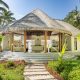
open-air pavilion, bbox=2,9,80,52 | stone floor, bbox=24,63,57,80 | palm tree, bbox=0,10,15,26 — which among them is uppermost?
palm tree, bbox=0,10,15,26

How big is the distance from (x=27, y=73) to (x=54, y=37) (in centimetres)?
1384

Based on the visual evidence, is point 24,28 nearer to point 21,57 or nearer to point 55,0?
point 21,57

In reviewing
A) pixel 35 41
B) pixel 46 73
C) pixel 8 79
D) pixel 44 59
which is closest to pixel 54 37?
pixel 35 41

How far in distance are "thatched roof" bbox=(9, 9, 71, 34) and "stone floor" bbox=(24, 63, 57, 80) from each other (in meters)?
4.79

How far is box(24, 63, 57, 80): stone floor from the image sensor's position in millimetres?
14000

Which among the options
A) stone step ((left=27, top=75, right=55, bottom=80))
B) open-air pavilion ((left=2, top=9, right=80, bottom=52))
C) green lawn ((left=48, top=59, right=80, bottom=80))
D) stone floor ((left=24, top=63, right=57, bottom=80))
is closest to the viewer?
green lawn ((left=48, top=59, right=80, bottom=80))

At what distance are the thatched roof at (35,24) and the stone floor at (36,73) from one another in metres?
4.79

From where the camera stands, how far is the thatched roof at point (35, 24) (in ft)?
70.9

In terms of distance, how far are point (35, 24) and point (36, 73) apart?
802cm

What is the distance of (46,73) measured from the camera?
15.1 metres

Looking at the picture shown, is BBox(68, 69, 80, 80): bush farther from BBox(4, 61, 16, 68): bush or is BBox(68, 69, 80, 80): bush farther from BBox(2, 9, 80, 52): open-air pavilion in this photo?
BBox(2, 9, 80, 52): open-air pavilion

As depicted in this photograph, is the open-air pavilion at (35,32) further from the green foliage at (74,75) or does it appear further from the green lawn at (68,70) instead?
the green foliage at (74,75)

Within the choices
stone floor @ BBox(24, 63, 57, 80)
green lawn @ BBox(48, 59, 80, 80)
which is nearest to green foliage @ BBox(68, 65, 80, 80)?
green lawn @ BBox(48, 59, 80, 80)

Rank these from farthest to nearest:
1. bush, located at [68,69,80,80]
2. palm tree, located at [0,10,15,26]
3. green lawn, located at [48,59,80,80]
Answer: palm tree, located at [0,10,15,26], green lawn, located at [48,59,80,80], bush, located at [68,69,80,80]
